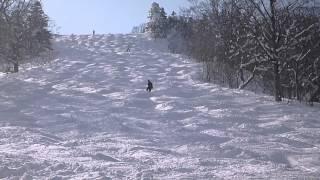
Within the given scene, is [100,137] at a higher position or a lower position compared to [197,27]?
lower

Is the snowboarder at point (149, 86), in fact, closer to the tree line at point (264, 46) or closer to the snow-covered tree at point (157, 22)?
the tree line at point (264, 46)

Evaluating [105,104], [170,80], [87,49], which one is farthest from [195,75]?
[87,49]

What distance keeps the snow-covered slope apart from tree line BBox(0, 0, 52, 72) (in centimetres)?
374

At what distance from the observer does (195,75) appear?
109 feet

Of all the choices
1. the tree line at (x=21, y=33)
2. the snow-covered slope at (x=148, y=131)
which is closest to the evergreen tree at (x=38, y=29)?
the tree line at (x=21, y=33)

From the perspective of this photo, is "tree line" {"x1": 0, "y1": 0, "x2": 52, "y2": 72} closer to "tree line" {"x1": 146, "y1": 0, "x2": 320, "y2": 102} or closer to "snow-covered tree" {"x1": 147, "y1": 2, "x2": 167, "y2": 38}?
"tree line" {"x1": 146, "y1": 0, "x2": 320, "y2": 102}

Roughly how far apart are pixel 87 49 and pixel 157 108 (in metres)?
34.7

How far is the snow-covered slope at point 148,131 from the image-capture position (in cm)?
1109

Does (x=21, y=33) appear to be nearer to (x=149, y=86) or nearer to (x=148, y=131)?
(x=149, y=86)

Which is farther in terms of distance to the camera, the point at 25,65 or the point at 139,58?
the point at 139,58

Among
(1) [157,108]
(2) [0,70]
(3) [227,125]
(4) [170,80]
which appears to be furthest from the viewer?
(2) [0,70]

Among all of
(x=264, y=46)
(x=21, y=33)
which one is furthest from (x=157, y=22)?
(x=264, y=46)

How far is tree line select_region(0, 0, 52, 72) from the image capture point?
34500 millimetres

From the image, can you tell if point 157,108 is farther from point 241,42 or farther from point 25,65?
point 25,65
